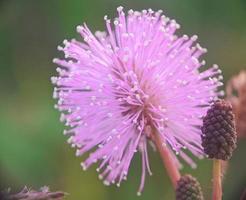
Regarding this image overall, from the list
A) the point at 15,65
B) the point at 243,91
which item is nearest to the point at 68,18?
the point at 15,65

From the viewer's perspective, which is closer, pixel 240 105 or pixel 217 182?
pixel 217 182

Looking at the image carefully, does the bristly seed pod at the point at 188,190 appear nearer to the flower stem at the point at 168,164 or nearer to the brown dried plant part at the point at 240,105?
the flower stem at the point at 168,164

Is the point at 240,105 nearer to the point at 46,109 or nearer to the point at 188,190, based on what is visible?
the point at 188,190

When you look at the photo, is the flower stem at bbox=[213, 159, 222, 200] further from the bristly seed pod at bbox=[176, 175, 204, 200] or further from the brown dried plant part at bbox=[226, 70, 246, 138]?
the brown dried plant part at bbox=[226, 70, 246, 138]

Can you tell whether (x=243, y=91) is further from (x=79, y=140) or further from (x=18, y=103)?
(x=18, y=103)

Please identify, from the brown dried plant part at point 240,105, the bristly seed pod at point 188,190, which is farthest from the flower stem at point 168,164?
the brown dried plant part at point 240,105

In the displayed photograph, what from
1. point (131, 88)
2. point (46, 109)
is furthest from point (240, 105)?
point (46, 109)
